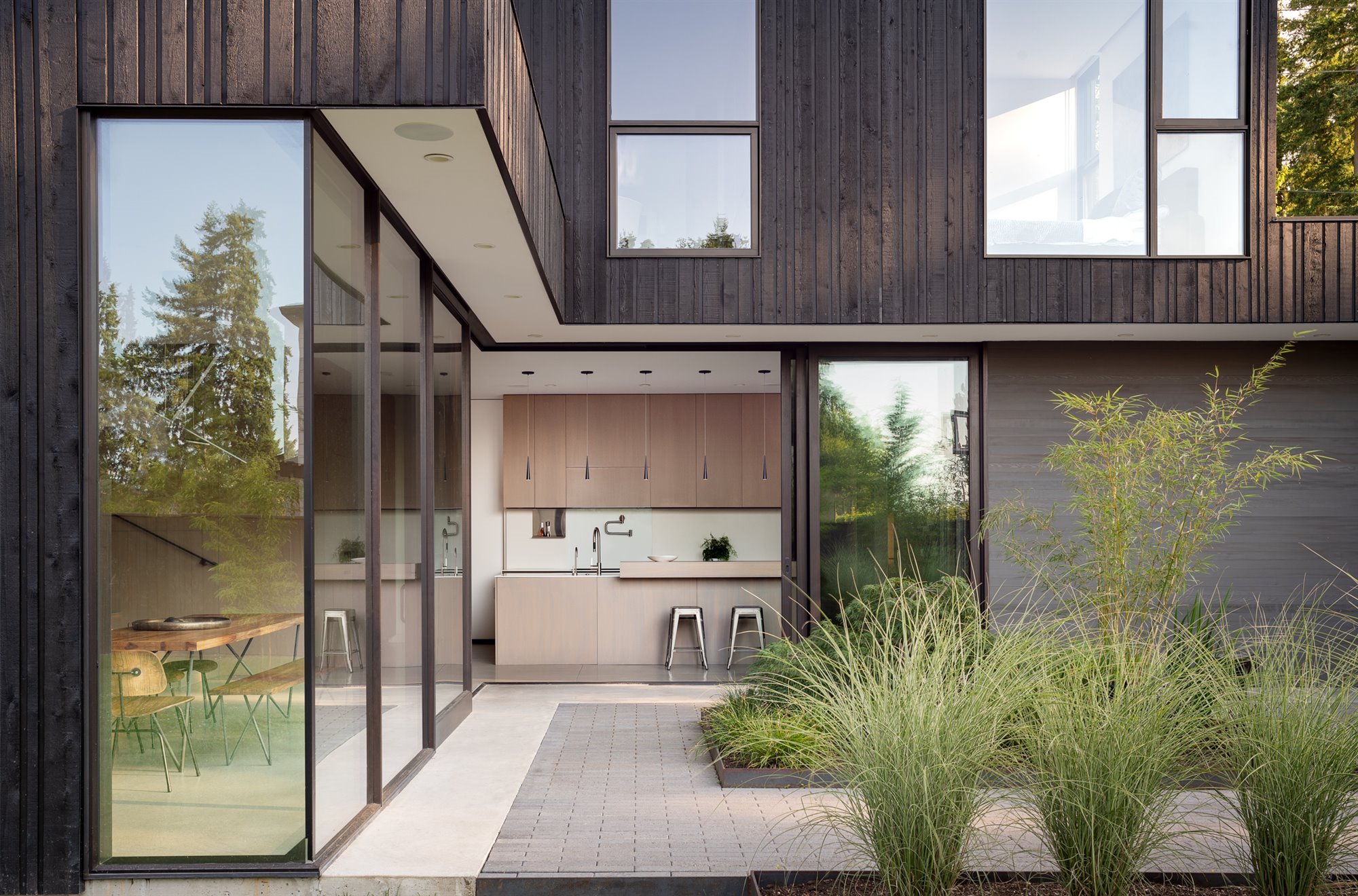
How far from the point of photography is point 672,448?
10.0 metres

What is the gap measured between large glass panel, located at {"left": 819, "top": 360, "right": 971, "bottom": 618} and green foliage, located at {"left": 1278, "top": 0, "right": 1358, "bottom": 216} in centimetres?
280

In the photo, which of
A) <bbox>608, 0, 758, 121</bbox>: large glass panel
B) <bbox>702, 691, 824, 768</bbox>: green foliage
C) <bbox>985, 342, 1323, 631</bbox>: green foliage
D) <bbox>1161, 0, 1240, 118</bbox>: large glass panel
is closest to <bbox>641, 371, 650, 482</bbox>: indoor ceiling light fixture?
<bbox>608, 0, 758, 121</bbox>: large glass panel

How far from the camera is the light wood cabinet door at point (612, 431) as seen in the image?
32.8 feet

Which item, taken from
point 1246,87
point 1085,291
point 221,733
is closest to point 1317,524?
point 1085,291

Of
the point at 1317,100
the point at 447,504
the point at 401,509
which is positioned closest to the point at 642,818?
the point at 401,509

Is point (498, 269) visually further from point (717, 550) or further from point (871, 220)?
point (717, 550)

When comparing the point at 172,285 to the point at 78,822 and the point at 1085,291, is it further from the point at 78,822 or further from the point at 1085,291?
the point at 1085,291

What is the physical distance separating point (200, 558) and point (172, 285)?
888mm

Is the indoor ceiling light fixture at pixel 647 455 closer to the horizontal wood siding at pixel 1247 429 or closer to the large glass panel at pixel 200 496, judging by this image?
the horizontal wood siding at pixel 1247 429

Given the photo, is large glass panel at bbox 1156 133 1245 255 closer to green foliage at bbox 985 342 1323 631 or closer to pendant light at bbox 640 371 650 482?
green foliage at bbox 985 342 1323 631

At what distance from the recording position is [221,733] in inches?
126

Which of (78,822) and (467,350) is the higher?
(467,350)

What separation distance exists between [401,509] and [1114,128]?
508 centimetres

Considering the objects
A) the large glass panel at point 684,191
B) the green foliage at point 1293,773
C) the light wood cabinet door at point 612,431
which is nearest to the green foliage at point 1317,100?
the large glass panel at point 684,191
